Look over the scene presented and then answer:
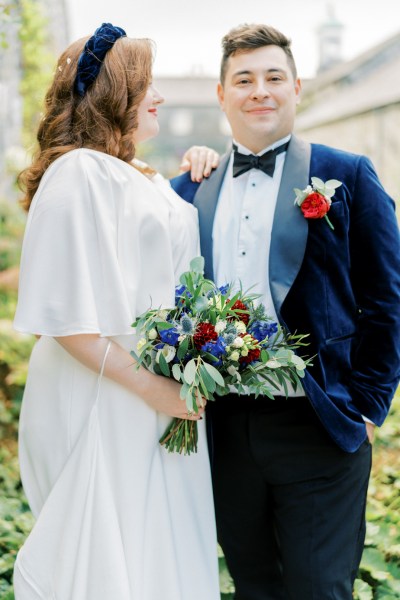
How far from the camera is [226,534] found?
3.03 metres

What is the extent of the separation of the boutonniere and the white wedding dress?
504 mm

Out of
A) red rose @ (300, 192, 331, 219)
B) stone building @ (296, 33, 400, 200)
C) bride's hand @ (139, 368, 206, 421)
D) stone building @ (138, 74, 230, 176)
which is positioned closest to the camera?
bride's hand @ (139, 368, 206, 421)

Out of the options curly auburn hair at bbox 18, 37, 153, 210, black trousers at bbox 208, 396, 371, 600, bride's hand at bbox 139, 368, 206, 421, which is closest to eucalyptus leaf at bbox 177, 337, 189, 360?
bride's hand at bbox 139, 368, 206, 421

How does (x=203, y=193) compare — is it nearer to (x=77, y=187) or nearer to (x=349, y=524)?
(x=77, y=187)

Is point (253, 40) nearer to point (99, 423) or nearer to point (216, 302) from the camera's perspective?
point (216, 302)

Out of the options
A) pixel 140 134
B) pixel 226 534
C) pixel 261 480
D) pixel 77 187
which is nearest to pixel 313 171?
pixel 140 134

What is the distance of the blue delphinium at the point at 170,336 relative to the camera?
2.24 metres

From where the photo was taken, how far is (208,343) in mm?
2217

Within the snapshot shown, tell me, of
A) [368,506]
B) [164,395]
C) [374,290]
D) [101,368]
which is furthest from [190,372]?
[368,506]

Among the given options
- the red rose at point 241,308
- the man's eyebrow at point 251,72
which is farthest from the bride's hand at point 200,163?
the red rose at point 241,308

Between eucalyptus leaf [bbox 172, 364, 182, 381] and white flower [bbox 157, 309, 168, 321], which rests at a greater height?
white flower [bbox 157, 309, 168, 321]

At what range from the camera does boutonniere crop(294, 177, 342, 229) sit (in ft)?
8.52

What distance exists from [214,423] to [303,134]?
20.1 meters

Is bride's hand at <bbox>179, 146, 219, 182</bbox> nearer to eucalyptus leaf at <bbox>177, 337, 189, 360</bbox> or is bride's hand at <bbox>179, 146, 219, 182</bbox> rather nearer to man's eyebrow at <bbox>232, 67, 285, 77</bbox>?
man's eyebrow at <bbox>232, 67, 285, 77</bbox>
